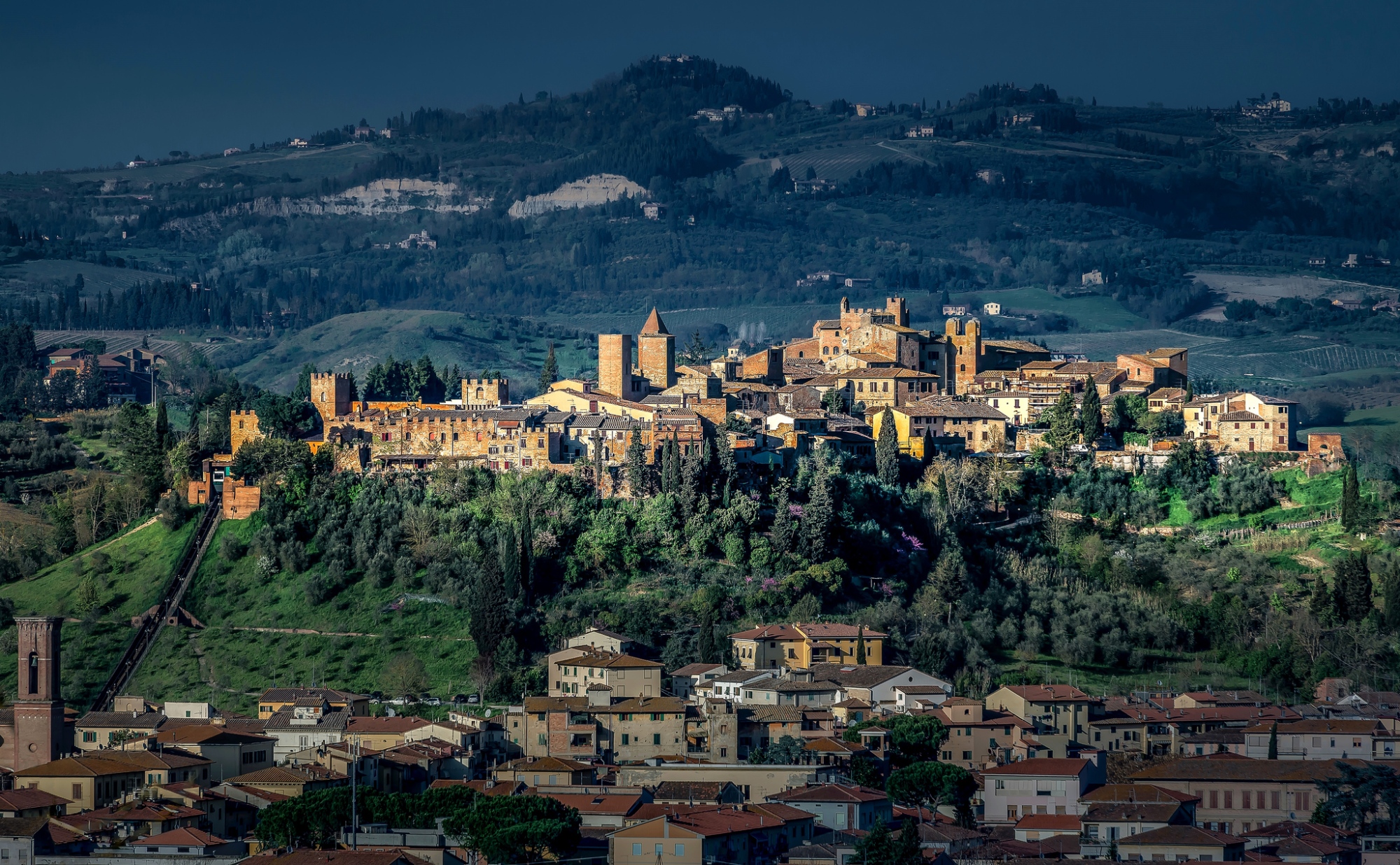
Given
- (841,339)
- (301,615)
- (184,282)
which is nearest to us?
(301,615)

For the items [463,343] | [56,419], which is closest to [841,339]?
[56,419]

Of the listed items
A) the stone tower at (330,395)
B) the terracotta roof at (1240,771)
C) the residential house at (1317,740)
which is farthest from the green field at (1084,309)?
the terracotta roof at (1240,771)

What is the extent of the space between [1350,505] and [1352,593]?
671 cm

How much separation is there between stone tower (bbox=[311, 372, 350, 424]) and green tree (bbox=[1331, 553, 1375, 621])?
32.5 m

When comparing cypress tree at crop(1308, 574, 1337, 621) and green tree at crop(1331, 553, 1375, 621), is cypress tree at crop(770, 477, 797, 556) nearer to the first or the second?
cypress tree at crop(1308, 574, 1337, 621)

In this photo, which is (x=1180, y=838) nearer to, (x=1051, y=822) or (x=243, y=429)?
(x=1051, y=822)

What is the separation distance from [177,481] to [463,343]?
283ft

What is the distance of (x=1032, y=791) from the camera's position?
5278 cm

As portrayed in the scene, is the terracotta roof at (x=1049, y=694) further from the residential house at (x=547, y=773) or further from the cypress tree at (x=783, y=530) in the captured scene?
the residential house at (x=547, y=773)

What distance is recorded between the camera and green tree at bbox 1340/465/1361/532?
2970 inches

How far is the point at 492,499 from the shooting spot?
7138 cm

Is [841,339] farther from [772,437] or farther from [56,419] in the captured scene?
[56,419]

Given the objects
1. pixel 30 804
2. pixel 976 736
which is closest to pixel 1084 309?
pixel 976 736

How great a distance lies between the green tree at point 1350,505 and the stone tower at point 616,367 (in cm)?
2362
